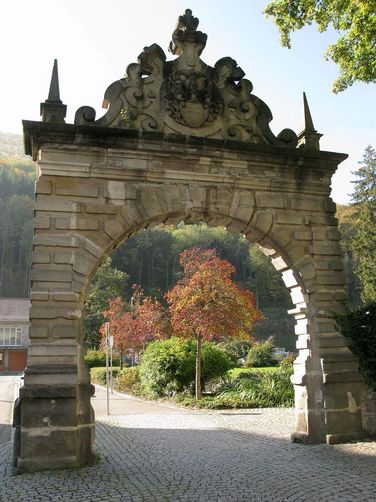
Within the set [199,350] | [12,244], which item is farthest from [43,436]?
[12,244]

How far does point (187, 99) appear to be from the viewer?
9.12 m

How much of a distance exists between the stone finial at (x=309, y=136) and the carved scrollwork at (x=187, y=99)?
0.24 meters

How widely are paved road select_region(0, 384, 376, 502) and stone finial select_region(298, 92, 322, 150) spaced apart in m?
5.47

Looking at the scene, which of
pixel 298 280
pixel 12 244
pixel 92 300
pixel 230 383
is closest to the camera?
pixel 298 280

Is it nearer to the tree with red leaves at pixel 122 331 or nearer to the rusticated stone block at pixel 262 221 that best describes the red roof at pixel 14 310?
the tree with red leaves at pixel 122 331

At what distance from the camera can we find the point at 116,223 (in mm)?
8508

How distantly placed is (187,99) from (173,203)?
6.38 ft

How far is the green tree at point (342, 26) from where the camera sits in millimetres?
10031

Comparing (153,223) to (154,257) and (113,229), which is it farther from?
(154,257)

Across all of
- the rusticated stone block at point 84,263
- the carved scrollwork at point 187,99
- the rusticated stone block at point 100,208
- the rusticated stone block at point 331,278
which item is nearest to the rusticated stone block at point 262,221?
the rusticated stone block at point 331,278

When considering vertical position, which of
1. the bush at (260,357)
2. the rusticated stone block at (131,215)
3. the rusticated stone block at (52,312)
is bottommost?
the bush at (260,357)

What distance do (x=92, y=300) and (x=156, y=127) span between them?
3774cm

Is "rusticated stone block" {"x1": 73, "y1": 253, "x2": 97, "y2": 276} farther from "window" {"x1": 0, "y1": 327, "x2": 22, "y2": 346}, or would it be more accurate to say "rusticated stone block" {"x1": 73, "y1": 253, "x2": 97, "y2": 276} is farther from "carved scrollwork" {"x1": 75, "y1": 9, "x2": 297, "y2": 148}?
"window" {"x1": 0, "y1": 327, "x2": 22, "y2": 346}

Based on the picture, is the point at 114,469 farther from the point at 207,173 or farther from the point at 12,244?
the point at 12,244
